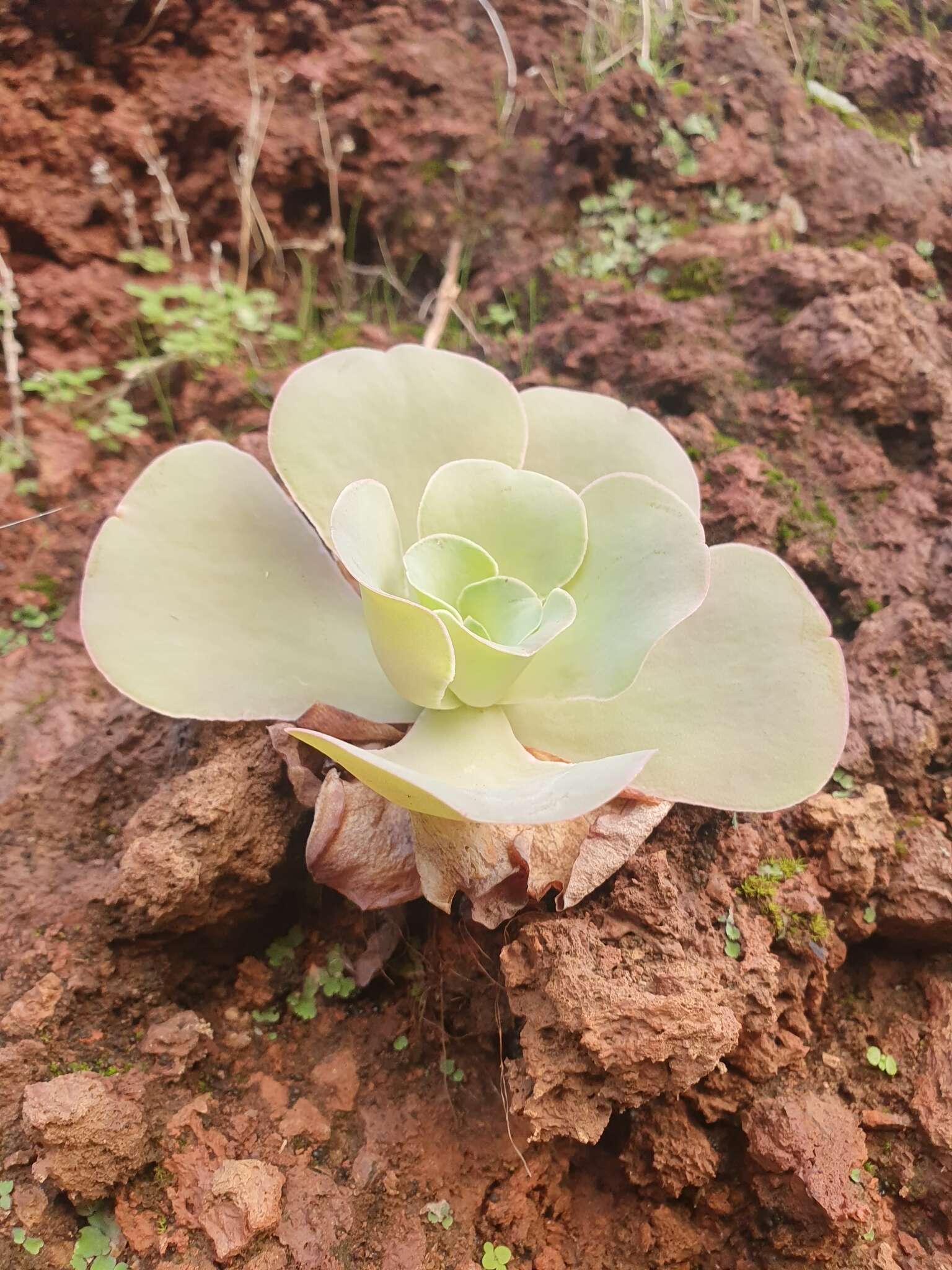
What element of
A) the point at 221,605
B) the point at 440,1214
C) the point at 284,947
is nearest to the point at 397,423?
the point at 221,605

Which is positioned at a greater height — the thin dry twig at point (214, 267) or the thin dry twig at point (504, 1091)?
the thin dry twig at point (214, 267)

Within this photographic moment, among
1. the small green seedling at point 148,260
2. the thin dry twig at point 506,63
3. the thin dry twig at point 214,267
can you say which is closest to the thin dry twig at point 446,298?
the thin dry twig at point 506,63

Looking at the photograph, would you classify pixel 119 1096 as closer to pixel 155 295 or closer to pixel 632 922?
pixel 632 922

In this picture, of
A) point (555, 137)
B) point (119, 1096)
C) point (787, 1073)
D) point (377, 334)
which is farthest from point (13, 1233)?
point (555, 137)

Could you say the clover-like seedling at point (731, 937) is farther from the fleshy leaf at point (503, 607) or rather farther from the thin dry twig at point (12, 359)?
the thin dry twig at point (12, 359)

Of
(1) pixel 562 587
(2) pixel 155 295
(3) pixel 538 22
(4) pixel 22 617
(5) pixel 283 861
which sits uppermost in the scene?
(3) pixel 538 22

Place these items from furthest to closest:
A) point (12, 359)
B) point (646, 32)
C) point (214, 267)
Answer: point (646, 32), point (214, 267), point (12, 359)

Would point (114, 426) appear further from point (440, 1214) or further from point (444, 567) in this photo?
point (440, 1214)
